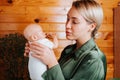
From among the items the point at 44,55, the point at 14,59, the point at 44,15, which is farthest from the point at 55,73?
the point at 44,15

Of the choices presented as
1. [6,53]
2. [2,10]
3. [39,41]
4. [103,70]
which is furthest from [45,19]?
[103,70]

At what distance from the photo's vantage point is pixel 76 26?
3.89 ft

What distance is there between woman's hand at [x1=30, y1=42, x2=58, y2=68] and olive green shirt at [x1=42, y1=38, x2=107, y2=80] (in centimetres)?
3

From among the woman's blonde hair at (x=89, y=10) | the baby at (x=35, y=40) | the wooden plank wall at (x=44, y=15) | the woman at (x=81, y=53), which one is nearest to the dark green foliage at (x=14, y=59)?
the wooden plank wall at (x=44, y=15)

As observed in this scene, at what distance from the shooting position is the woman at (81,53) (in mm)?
1070

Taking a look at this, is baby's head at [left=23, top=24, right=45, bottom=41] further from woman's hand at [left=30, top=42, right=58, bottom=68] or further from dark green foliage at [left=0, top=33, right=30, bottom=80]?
dark green foliage at [left=0, top=33, right=30, bottom=80]

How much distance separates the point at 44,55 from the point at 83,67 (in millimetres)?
195

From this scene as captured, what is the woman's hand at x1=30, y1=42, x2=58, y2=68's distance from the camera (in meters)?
1.12

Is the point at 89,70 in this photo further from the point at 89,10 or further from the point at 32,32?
the point at 32,32

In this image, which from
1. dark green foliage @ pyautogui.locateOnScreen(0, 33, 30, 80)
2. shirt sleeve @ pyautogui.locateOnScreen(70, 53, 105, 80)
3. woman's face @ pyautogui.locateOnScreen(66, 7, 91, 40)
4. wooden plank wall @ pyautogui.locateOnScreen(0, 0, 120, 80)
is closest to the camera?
shirt sleeve @ pyautogui.locateOnScreen(70, 53, 105, 80)

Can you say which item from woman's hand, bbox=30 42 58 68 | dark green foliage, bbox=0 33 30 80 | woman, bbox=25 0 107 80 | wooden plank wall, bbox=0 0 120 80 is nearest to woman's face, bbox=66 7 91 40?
woman, bbox=25 0 107 80

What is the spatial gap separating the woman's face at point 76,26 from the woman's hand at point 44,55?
14cm

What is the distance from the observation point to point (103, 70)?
111 cm

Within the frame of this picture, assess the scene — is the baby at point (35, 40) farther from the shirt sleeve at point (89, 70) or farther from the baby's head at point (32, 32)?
the shirt sleeve at point (89, 70)
